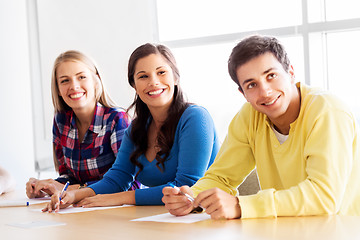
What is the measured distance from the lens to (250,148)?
1.73 m

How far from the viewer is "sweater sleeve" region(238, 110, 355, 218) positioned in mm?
1293

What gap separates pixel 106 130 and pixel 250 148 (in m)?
1.06

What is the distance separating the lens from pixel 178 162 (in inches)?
79.6

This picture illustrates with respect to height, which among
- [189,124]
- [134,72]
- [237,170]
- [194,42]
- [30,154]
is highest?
[194,42]

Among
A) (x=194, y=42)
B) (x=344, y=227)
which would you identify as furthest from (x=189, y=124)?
(x=194, y=42)

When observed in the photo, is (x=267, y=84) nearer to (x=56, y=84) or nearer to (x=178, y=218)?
(x=178, y=218)

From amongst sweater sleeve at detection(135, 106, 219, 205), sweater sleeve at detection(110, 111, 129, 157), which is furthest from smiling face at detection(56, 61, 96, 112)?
sweater sleeve at detection(135, 106, 219, 205)

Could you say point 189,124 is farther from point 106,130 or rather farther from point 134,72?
point 106,130

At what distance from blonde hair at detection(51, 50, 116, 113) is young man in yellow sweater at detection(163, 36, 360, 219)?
1.15 m

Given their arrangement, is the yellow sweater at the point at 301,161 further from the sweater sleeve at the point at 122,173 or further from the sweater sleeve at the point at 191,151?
the sweater sleeve at the point at 122,173

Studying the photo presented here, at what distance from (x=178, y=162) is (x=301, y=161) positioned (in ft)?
2.11


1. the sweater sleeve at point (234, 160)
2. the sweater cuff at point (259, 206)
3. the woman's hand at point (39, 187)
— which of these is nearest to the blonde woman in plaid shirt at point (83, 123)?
the woman's hand at point (39, 187)

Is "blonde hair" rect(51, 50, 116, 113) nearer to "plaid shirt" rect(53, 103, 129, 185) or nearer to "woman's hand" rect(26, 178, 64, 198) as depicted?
"plaid shirt" rect(53, 103, 129, 185)

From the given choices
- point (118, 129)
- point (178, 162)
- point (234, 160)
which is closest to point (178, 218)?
point (234, 160)
